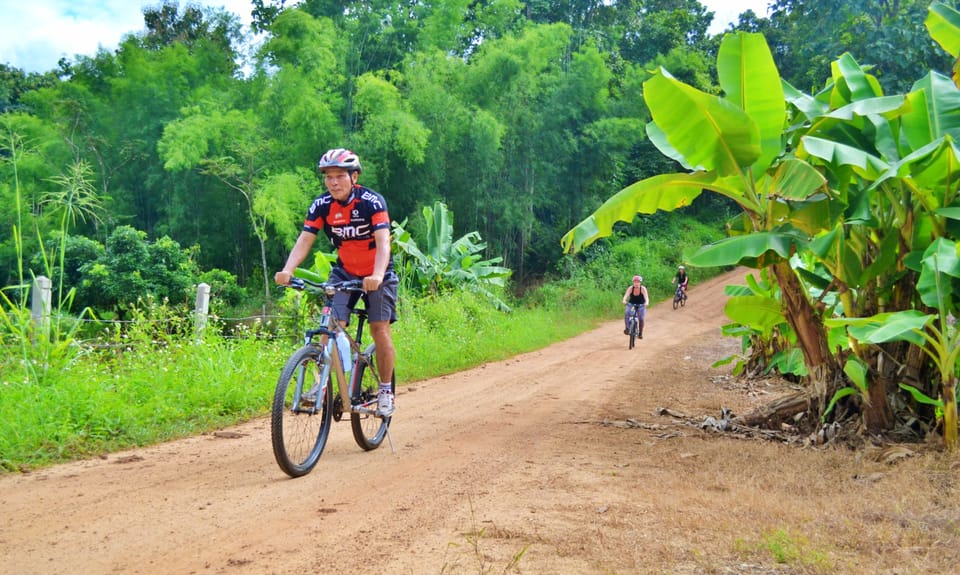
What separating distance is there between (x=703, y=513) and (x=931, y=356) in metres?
→ 2.47

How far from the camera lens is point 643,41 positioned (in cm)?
3703

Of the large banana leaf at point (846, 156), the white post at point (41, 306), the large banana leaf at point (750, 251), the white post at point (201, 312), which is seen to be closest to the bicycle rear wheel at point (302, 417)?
the large banana leaf at point (750, 251)

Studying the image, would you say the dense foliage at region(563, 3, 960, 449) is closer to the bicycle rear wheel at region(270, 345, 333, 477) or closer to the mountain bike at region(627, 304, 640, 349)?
the bicycle rear wheel at region(270, 345, 333, 477)

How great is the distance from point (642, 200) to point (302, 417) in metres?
3.12

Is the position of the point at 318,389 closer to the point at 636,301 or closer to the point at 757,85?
the point at 757,85

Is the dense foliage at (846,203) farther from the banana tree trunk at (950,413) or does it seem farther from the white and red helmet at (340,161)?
the white and red helmet at (340,161)

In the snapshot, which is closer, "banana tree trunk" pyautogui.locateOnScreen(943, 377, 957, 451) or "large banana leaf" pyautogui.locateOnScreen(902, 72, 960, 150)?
"banana tree trunk" pyautogui.locateOnScreen(943, 377, 957, 451)

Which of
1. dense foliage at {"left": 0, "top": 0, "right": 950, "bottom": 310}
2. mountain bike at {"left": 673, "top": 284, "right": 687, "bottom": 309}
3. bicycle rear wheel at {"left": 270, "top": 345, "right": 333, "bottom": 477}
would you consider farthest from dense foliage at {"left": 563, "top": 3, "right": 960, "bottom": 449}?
mountain bike at {"left": 673, "top": 284, "right": 687, "bottom": 309}

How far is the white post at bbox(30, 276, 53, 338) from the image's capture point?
6.22 m

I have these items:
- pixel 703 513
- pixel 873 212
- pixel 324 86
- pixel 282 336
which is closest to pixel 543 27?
pixel 324 86

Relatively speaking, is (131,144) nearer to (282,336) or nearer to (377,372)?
(282,336)

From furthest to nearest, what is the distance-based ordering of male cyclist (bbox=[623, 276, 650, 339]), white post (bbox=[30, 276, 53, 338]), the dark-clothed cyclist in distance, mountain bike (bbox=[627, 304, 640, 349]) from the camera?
male cyclist (bbox=[623, 276, 650, 339]) → mountain bike (bbox=[627, 304, 640, 349]) → white post (bbox=[30, 276, 53, 338]) → the dark-clothed cyclist in distance

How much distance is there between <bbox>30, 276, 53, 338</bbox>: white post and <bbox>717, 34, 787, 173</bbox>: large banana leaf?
5.72 m

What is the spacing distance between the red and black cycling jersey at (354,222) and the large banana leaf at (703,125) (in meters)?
2.04
